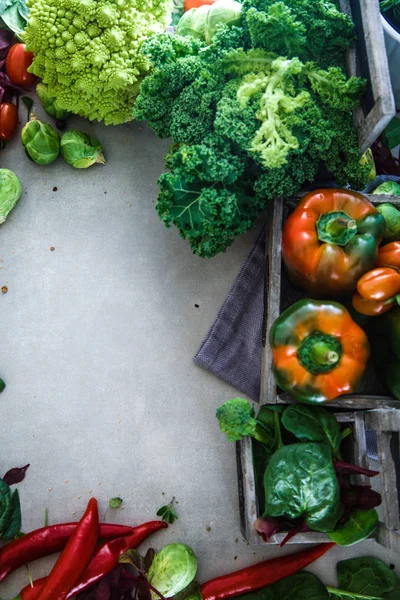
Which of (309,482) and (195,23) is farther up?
(195,23)

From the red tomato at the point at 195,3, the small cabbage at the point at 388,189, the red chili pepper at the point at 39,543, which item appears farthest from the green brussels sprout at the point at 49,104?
the red chili pepper at the point at 39,543

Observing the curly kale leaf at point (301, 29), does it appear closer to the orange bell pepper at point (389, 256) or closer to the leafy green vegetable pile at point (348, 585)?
the orange bell pepper at point (389, 256)

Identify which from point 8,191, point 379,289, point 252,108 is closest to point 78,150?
point 8,191

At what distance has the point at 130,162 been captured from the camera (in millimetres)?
1580

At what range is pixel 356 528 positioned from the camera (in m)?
1.13

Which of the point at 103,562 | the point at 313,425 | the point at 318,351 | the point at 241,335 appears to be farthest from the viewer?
the point at 241,335

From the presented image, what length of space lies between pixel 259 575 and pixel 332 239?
0.82m

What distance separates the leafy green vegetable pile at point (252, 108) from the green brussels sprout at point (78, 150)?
28cm

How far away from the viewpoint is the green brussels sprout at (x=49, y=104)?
1.48 meters

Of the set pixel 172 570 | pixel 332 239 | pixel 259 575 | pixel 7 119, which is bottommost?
pixel 259 575

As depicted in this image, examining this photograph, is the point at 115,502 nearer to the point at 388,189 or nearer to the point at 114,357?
the point at 114,357

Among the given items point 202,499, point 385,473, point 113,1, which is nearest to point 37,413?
point 202,499

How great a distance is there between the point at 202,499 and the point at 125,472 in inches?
8.2

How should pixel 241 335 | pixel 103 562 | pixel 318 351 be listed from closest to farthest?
pixel 318 351
pixel 103 562
pixel 241 335
